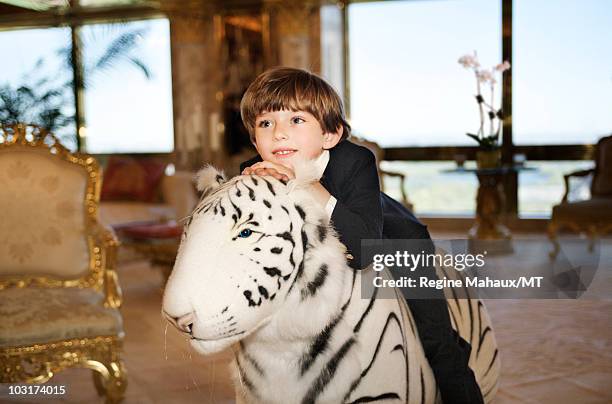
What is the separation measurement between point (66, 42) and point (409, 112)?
5399mm

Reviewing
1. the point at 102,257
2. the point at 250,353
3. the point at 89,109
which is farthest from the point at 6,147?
the point at 89,109

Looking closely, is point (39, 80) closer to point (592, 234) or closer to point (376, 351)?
point (592, 234)

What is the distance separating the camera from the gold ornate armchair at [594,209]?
511 centimetres

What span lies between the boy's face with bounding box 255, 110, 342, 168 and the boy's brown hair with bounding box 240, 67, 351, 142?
1 cm

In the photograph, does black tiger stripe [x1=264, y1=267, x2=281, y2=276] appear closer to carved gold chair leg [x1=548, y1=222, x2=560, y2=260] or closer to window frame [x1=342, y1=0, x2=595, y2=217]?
carved gold chair leg [x1=548, y1=222, x2=560, y2=260]

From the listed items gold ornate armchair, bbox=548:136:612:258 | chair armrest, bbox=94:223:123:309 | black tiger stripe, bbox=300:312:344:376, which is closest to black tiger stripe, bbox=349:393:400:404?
black tiger stripe, bbox=300:312:344:376

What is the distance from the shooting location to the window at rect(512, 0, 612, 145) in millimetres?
7320

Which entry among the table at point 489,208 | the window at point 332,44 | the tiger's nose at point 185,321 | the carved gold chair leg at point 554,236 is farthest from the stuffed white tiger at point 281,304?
the window at point 332,44

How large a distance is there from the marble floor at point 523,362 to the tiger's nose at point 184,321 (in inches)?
48.6

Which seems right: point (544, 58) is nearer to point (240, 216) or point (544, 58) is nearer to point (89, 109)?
point (89, 109)

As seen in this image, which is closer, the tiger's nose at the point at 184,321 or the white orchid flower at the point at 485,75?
the tiger's nose at the point at 184,321

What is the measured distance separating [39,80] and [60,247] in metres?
6.85

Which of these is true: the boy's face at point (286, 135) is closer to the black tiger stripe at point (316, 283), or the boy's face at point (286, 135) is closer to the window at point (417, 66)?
the black tiger stripe at point (316, 283)

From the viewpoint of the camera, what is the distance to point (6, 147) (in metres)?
2.86
